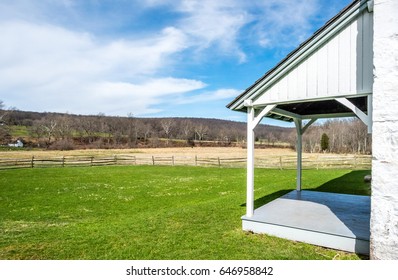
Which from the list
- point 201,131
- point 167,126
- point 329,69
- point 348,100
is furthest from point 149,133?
point 329,69

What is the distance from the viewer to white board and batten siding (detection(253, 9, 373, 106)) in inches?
189

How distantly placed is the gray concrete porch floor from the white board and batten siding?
114 inches

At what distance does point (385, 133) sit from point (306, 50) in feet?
7.83

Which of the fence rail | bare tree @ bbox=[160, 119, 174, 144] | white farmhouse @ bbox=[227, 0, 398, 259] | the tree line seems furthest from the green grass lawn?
bare tree @ bbox=[160, 119, 174, 144]

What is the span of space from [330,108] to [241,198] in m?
4.93

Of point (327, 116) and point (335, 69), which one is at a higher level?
point (335, 69)

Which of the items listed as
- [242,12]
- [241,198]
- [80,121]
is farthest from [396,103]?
[80,121]

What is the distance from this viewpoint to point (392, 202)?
4070mm

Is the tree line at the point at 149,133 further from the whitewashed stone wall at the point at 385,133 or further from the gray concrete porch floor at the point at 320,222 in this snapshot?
the whitewashed stone wall at the point at 385,133

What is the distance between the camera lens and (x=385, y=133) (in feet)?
13.7

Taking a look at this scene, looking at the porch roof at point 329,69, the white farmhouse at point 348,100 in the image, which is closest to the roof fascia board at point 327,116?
the white farmhouse at point 348,100

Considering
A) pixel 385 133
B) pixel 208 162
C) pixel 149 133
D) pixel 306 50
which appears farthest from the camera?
pixel 149 133

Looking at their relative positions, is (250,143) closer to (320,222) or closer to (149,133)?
(320,222)

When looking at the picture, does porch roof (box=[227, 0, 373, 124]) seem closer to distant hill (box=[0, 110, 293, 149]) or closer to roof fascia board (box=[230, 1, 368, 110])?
roof fascia board (box=[230, 1, 368, 110])
